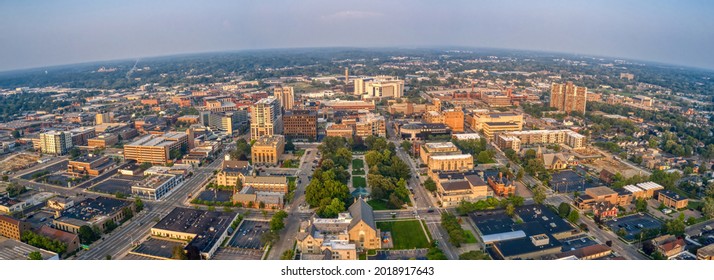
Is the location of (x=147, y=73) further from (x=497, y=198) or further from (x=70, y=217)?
(x=497, y=198)

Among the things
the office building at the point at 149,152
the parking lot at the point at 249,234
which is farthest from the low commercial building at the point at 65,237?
the office building at the point at 149,152

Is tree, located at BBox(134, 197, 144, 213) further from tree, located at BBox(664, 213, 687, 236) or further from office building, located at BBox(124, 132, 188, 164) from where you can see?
tree, located at BBox(664, 213, 687, 236)

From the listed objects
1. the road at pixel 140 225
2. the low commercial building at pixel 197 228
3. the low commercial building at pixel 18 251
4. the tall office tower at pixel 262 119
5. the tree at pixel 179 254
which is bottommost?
the road at pixel 140 225

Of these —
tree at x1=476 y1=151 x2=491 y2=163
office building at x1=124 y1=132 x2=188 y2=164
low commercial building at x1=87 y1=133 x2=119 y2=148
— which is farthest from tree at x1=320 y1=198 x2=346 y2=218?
low commercial building at x1=87 y1=133 x2=119 y2=148

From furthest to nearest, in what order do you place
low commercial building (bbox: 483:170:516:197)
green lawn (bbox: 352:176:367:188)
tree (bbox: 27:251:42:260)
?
green lawn (bbox: 352:176:367:188)
low commercial building (bbox: 483:170:516:197)
tree (bbox: 27:251:42:260)

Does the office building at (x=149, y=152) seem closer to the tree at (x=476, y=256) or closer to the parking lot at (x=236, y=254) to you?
the parking lot at (x=236, y=254)
